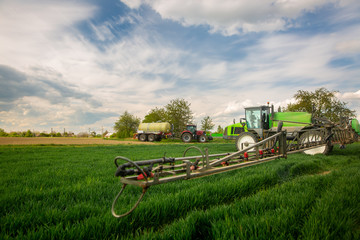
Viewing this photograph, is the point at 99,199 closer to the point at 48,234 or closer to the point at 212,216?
the point at 48,234

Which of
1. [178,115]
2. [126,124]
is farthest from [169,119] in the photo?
[126,124]

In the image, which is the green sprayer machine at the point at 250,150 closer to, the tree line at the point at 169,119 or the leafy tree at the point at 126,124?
the tree line at the point at 169,119

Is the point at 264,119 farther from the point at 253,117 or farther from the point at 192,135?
the point at 192,135

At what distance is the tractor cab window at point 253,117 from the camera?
12.4 metres

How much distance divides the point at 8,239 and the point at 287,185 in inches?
185

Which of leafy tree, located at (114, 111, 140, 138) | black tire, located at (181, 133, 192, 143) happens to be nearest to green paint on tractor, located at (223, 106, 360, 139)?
black tire, located at (181, 133, 192, 143)

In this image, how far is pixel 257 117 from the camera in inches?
488

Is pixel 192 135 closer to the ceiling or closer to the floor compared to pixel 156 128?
closer to the floor

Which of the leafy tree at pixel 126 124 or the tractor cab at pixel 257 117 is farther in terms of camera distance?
the leafy tree at pixel 126 124

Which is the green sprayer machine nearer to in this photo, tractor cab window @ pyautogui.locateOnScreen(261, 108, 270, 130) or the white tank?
tractor cab window @ pyautogui.locateOnScreen(261, 108, 270, 130)

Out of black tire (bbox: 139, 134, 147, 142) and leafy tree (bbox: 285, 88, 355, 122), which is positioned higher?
leafy tree (bbox: 285, 88, 355, 122)

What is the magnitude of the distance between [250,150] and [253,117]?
269 cm

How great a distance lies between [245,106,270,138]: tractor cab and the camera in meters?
12.3

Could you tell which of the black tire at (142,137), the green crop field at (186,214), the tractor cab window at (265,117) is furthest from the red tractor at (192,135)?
the green crop field at (186,214)
